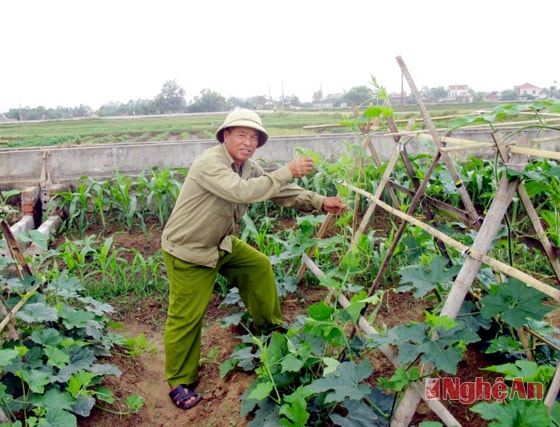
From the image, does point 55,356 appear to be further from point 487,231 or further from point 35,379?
point 487,231

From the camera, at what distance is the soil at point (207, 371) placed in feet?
9.62

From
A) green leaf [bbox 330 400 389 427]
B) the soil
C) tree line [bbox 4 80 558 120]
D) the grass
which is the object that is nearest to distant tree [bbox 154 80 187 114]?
tree line [bbox 4 80 558 120]

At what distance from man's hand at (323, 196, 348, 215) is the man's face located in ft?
1.86

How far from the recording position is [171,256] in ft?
10.4

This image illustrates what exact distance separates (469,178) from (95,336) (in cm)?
392

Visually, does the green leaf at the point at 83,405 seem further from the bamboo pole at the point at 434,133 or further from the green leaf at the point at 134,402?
the bamboo pole at the point at 434,133

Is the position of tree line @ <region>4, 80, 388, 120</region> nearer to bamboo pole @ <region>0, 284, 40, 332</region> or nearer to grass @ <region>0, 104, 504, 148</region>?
grass @ <region>0, 104, 504, 148</region>

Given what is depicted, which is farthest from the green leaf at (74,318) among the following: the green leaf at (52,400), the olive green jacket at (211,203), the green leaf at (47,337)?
the olive green jacket at (211,203)

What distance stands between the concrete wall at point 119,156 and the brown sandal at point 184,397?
370cm

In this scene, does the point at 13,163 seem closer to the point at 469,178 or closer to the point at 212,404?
the point at 212,404

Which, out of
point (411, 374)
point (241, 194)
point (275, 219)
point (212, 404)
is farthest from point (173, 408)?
point (275, 219)

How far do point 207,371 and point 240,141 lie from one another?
1.54 metres

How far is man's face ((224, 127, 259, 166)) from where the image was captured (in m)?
3.09

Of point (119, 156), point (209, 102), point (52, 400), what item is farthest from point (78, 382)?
point (209, 102)
